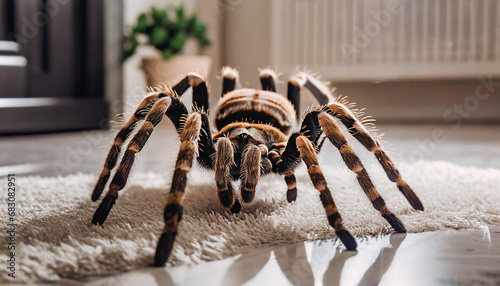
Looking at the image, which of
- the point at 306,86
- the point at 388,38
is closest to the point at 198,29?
the point at 388,38

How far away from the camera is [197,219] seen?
938 mm

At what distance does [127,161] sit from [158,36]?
111 inches

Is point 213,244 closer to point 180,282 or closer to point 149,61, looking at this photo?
point 180,282

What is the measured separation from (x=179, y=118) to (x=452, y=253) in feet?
1.66

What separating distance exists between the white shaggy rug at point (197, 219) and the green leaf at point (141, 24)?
7.39 ft

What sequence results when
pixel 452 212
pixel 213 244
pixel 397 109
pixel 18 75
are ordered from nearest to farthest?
1. pixel 213 244
2. pixel 452 212
3. pixel 18 75
4. pixel 397 109

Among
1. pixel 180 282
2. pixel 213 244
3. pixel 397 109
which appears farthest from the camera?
pixel 397 109

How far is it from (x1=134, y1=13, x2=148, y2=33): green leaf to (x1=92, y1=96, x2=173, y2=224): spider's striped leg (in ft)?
9.09

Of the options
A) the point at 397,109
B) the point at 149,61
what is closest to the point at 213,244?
the point at 149,61

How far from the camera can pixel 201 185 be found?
1.34m

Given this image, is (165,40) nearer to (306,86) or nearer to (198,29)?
(198,29)

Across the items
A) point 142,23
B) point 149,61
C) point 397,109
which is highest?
point 142,23

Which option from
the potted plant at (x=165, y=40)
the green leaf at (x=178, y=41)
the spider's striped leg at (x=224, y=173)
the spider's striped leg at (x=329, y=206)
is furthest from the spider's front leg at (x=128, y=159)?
the green leaf at (x=178, y=41)

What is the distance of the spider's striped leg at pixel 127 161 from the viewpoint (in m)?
0.86
